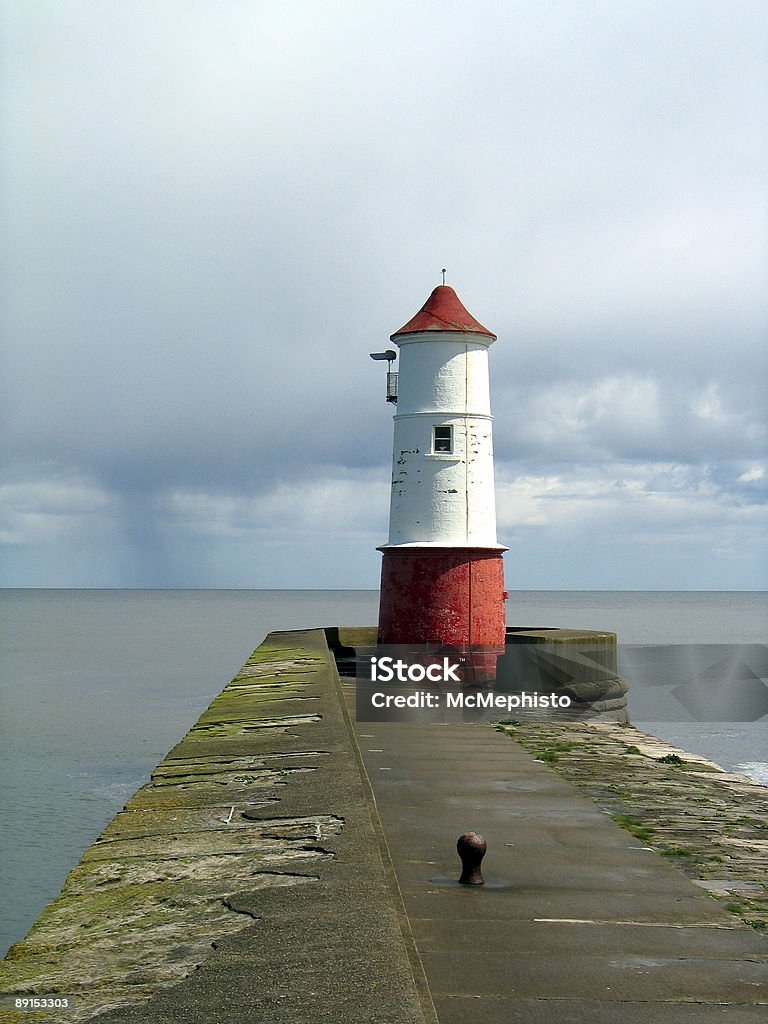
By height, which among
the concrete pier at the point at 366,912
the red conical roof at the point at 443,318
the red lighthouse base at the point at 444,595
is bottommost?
the concrete pier at the point at 366,912

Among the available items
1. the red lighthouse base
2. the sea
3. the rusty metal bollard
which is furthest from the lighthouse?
the rusty metal bollard

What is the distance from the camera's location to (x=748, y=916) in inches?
277

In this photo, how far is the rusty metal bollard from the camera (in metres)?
7.18

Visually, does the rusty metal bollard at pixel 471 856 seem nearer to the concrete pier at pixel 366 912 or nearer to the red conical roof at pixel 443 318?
the concrete pier at pixel 366 912

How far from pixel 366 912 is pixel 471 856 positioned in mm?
2073

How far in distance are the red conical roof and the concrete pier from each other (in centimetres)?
1190

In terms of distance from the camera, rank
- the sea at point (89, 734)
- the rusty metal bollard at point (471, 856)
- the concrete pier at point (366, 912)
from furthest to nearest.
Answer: the sea at point (89, 734), the rusty metal bollard at point (471, 856), the concrete pier at point (366, 912)

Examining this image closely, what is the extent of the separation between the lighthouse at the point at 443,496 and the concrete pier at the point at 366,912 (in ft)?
33.6

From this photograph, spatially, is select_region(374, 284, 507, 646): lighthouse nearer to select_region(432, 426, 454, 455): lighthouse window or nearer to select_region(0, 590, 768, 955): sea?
select_region(432, 426, 454, 455): lighthouse window

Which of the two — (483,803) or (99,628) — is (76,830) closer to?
(483,803)

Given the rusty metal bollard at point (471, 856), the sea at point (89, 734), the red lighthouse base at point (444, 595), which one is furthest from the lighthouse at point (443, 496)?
the rusty metal bollard at point (471, 856)

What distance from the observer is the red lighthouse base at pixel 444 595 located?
21.2 m

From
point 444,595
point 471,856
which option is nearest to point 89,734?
point 444,595

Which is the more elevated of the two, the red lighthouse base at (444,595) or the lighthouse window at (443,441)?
the lighthouse window at (443,441)
